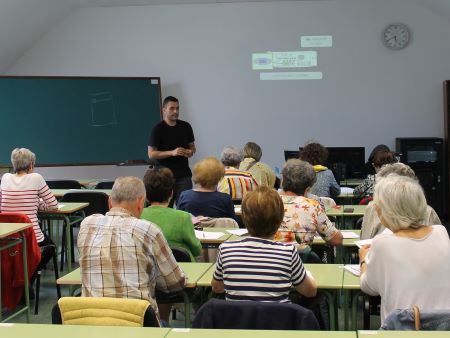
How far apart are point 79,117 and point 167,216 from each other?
554 cm

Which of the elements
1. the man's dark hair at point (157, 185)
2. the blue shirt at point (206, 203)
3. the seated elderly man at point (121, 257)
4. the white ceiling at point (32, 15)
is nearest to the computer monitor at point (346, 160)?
the white ceiling at point (32, 15)

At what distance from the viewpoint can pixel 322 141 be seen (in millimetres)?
8953

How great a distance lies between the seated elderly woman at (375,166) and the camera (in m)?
5.30

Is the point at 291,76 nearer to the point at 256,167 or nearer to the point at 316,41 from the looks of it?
the point at 316,41

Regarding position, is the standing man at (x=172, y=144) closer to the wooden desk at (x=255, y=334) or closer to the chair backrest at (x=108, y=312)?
the chair backrest at (x=108, y=312)

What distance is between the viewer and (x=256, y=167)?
6.43 m

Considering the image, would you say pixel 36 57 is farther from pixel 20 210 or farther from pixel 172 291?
A: pixel 172 291

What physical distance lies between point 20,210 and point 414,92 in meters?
5.95

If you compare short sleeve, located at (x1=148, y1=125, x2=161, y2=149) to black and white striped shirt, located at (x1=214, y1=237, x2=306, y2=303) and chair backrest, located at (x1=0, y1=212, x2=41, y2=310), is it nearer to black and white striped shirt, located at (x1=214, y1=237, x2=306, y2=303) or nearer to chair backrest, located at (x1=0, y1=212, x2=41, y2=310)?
chair backrest, located at (x1=0, y1=212, x2=41, y2=310)

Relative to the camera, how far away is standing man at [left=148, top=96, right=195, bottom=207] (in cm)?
651

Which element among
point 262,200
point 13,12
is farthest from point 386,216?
point 13,12

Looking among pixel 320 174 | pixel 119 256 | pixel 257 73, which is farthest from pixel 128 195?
pixel 257 73

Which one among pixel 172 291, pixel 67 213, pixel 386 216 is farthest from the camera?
pixel 67 213

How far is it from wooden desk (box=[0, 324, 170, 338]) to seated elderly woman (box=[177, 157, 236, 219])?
7.30 ft
